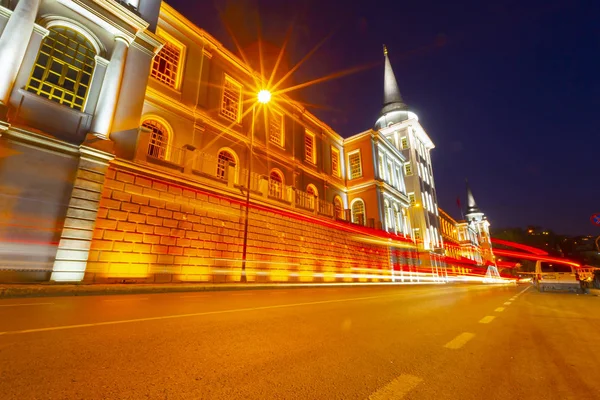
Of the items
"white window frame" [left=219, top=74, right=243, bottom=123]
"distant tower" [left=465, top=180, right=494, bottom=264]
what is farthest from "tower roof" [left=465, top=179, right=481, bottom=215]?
"white window frame" [left=219, top=74, right=243, bottom=123]

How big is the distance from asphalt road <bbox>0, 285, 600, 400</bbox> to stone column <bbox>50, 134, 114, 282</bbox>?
577 centimetres

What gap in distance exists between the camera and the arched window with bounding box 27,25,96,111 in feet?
34.6

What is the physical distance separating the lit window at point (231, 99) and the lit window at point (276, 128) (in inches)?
131

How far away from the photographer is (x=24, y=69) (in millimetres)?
9945

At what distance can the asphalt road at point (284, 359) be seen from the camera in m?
1.86

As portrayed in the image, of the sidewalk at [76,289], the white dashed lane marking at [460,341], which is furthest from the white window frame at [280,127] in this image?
the white dashed lane marking at [460,341]

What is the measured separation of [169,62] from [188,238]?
1086 centimetres

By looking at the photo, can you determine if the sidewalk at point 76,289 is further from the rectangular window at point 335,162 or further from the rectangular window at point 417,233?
the rectangular window at point 417,233

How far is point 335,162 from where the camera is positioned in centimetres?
2981

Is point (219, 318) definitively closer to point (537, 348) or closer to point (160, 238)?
point (537, 348)

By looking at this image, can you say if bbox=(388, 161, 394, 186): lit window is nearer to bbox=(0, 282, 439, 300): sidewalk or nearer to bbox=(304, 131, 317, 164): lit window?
bbox=(304, 131, 317, 164): lit window

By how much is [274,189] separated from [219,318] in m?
13.6

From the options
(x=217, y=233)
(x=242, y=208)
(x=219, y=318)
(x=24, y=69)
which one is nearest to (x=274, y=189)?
(x=242, y=208)

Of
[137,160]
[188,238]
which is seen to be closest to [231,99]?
[137,160]
